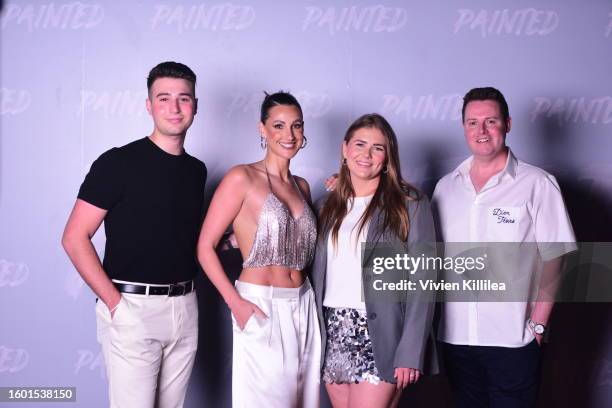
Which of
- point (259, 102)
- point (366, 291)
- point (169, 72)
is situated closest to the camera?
point (366, 291)

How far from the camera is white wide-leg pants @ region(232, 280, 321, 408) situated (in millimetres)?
2373

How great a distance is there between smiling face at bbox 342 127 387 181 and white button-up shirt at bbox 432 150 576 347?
45cm

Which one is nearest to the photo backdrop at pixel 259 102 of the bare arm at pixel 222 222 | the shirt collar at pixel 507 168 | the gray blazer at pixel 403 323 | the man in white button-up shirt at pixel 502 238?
the shirt collar at pixel 507 168

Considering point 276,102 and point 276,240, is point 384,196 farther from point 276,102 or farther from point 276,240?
point 276,102

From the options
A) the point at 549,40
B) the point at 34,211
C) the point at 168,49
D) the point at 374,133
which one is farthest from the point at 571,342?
the point at 34,211

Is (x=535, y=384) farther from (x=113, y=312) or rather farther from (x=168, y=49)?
(x=168, y=49)

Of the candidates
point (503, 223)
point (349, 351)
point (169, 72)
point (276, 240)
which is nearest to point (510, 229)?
point (503, 223)

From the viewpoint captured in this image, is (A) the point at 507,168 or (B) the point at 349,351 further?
(A) the point at 507,168

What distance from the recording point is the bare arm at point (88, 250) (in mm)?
2395

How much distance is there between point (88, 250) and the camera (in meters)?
2.42

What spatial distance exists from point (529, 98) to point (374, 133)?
152 cm

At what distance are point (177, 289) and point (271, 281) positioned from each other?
15.3 inches

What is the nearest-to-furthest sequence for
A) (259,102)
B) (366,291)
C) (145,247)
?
(366,291) → (145,247) → (259,102)

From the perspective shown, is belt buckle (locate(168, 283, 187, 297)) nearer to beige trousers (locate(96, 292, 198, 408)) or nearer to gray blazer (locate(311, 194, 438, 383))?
beige trousers (locate(96, 292, 198, 408))
